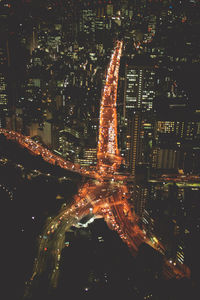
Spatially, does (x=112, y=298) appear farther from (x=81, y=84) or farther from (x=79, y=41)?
(x=79, y=41)

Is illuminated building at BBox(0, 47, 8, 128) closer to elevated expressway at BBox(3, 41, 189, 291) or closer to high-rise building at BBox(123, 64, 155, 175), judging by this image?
elevated expressway at BBox(3, 41, 189, 291)

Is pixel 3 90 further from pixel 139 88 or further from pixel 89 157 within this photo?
pixel 139 88

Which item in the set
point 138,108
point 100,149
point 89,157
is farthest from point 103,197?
point 138,108

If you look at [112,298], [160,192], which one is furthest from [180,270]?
[160,192]

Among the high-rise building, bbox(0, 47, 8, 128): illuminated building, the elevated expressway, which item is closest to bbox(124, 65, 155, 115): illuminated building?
the high-rise building

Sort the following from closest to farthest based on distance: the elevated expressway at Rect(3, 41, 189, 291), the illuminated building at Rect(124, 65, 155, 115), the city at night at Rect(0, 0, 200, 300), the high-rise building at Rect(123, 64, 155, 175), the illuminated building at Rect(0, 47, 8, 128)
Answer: the city at night at Rect(0, 0, 200, 300) → the elevated expressway at Rect(3, 41, 189, 291) → the high-rise building at Rect(123, 64, 155, 175) → the illuminated building at Rect(124, 65, 155, 115) → the illuminated building at Rect(0, 47, 8, 128)

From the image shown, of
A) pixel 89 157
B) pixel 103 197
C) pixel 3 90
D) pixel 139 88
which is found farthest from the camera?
pixel 3 90

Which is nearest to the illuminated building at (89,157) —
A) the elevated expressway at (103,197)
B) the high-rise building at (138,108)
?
the elevated expressway at (103,197)

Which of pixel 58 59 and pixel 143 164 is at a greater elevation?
pixel 58 59

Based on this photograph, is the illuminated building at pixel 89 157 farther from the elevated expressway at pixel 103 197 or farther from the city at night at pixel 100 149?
the elevated expressway at pixel 103 197
